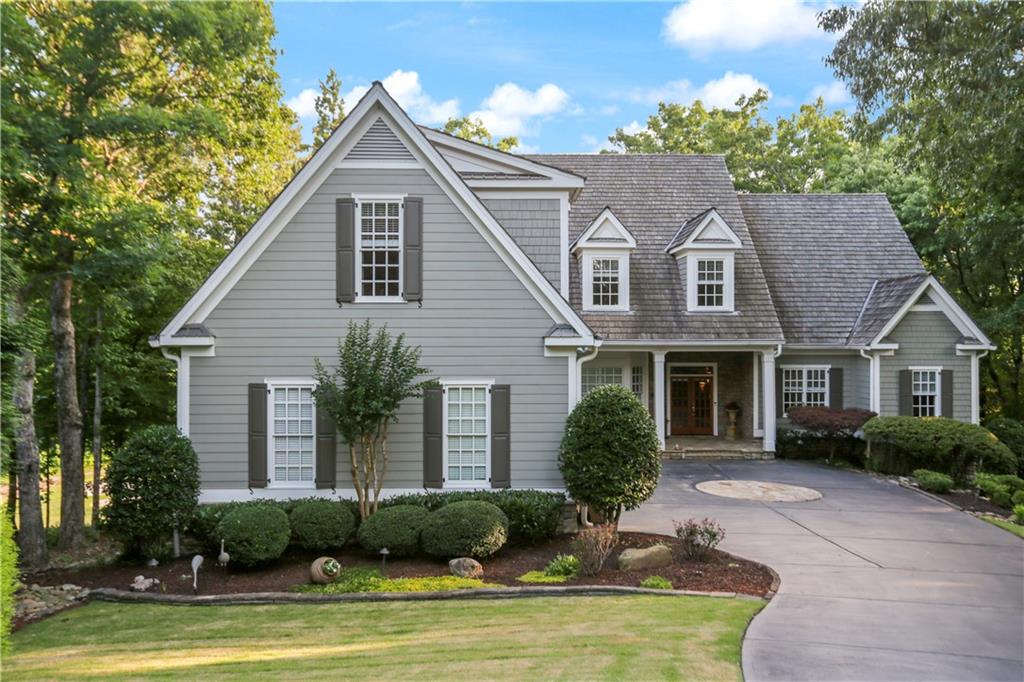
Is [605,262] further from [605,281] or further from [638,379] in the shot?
[638,379]

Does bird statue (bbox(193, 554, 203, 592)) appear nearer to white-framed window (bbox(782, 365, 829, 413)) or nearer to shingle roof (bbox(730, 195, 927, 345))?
white-framed window (bbox(782, 365, 829, 413))

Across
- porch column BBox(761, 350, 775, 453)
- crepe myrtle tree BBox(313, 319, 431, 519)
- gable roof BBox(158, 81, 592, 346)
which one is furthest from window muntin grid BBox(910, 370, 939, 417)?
crepe myrtle tree BBox(313, 319, 431, 519)

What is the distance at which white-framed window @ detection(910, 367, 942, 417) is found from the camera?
19.5 m

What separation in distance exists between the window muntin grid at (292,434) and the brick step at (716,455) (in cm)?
1153

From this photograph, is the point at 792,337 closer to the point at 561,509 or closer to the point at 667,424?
the point at 667,424

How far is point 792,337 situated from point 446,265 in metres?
13.5

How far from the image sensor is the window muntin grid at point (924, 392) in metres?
19.6

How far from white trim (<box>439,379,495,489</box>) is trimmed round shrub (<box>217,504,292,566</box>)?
2.78 m

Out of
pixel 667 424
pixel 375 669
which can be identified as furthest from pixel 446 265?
pixel 667 424

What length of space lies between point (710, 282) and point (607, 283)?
3.10 m

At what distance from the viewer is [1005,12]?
11.3m

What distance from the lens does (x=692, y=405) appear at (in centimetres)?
2236

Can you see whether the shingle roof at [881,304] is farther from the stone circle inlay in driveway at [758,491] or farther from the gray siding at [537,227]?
the gray siding at [537,227]

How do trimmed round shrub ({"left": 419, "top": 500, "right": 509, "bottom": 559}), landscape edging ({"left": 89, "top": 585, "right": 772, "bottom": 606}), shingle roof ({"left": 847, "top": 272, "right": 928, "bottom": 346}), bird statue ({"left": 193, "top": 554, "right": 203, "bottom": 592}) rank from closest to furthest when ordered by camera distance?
1. landscape edging ({"left": 89, "top": 585, "right": 772, "bottom": 606})
2. bird statue ({"left": 193, "top": 554, "right": 203, "bottom": 592})
3. trimmed round shrub ({"left": 419, "top": 500, "right": 509, "bottom": 559})
4. shingle roof ({"left": 847, "top": 272, "right": 928, "bottom": 346})
